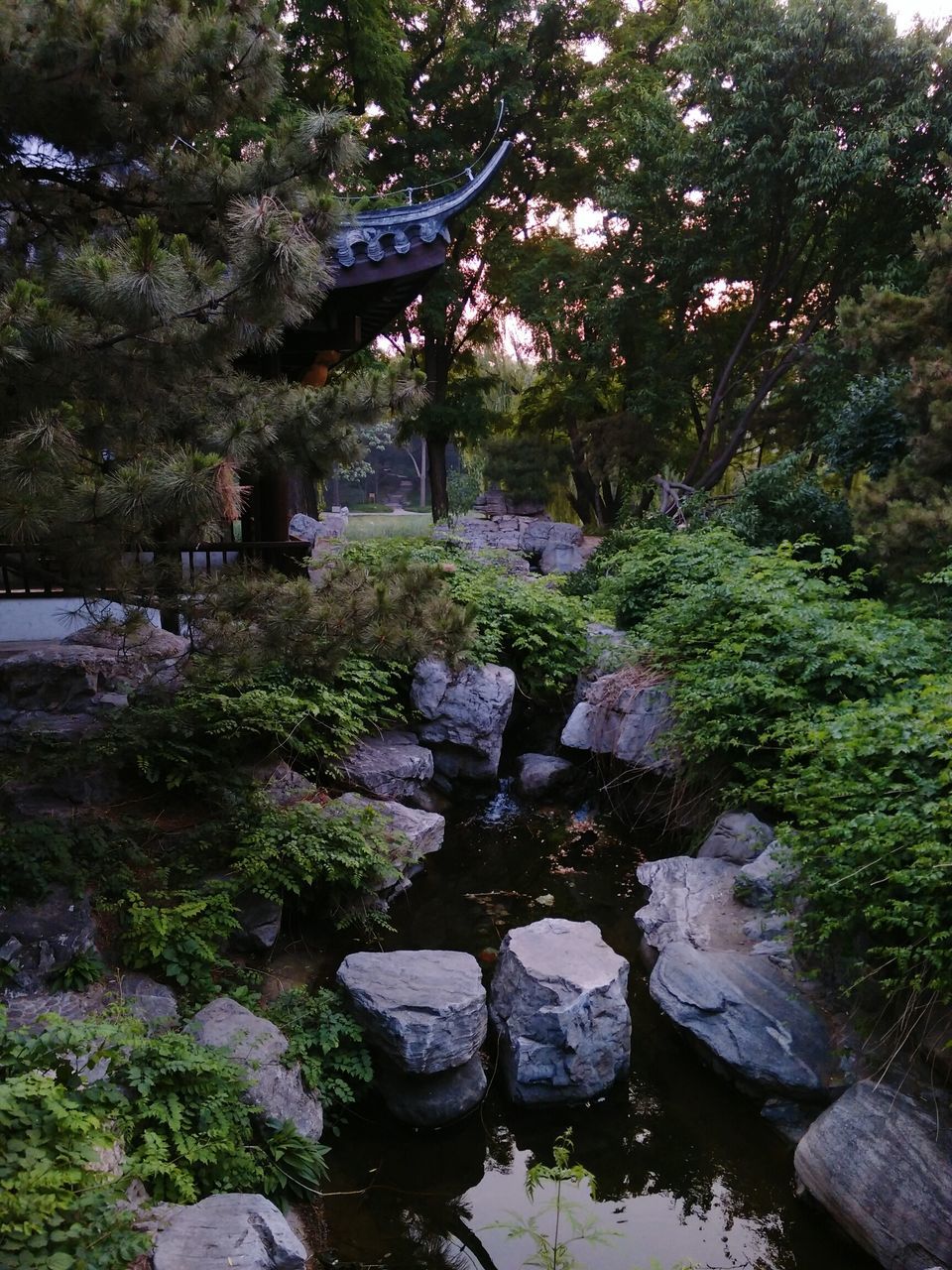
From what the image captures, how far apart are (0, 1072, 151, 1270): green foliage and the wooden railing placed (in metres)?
2.25

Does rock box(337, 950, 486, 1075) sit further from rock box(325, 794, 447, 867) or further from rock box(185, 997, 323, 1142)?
rock box(325, 794, 447, 867)

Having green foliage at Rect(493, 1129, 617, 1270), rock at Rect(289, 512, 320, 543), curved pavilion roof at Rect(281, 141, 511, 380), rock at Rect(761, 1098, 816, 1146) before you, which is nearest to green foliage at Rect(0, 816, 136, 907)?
green foliage at Rect(493, 1129, 617, 1270)

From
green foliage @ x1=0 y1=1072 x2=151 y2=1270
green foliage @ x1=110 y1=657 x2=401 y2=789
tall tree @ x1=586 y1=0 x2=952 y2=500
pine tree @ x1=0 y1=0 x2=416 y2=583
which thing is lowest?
green foliage @ x1=0 y1=1072 x2=151 y2=1270

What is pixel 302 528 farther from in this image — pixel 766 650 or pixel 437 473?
pixel 766 650

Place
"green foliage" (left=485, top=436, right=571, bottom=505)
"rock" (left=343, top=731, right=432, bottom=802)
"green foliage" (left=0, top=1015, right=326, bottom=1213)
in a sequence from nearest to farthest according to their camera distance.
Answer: "green foliage" (left=0, top=1015, right=326, bottom=1213) < "rock" (left=343, top=731, right=432, bottom=802) < "green foliage" (left=485, top=436, right=571, bottom=505)

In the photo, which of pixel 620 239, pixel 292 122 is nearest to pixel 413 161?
pixel 620 239

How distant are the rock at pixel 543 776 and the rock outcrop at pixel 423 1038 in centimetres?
350

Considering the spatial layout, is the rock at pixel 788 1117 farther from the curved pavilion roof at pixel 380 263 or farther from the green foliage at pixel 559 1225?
the curved pavilion roof at pixel 380 263

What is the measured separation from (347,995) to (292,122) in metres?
4.12

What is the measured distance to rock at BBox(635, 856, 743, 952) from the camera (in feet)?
15.6

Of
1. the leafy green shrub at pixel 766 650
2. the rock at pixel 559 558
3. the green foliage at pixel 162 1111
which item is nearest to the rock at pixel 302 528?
the rock at pixel 559 558

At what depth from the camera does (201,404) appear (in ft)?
14.0

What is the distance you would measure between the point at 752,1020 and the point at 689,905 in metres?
0.96

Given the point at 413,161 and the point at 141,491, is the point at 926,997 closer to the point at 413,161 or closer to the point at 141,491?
the point at 141,491
